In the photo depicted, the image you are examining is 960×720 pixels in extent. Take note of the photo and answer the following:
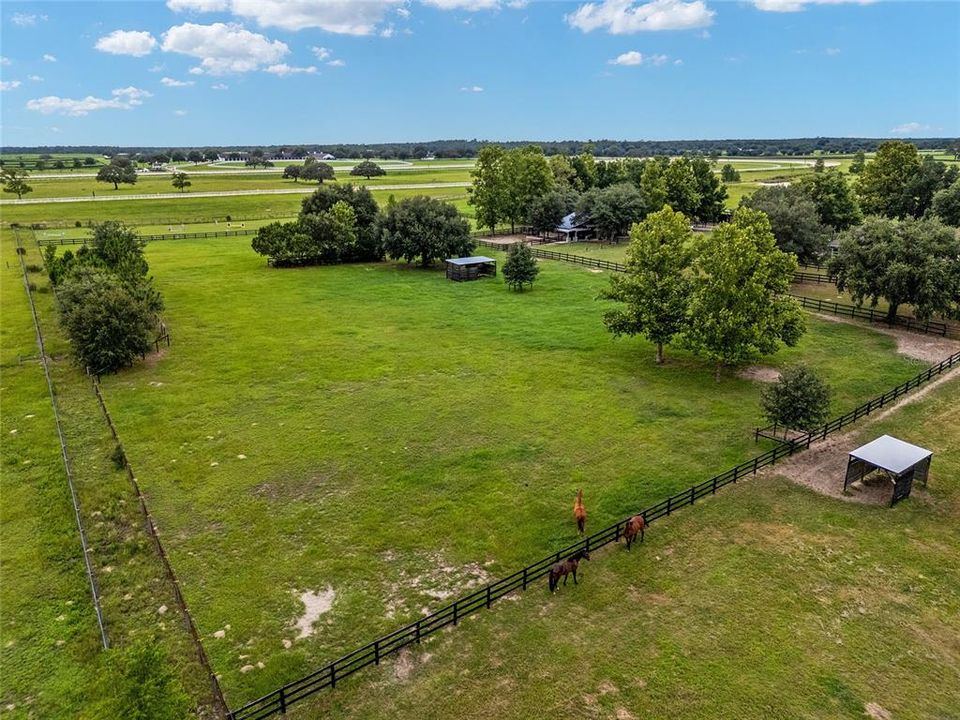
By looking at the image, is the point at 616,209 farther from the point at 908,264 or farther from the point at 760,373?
the point at 760,373

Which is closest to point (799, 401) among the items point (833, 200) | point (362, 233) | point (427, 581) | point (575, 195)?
point (427, 581)

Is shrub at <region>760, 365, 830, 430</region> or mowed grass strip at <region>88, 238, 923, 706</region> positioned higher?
shrub at <region>760, 365, 830, 430</region>

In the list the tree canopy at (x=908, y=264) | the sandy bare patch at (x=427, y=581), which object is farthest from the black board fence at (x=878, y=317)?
the sandy bare patch at (x=427, y=581)

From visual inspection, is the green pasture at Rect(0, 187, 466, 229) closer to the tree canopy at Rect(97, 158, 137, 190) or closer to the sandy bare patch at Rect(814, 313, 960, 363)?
the tree canopy at Rect(97, 158, 137, 190)

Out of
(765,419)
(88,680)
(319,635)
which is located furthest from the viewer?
(765,419)

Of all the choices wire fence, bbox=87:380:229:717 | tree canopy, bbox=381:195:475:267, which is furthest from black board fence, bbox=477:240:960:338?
wire fence, bbox=87:380:229:717

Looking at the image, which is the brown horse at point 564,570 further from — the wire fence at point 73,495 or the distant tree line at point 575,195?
the distant tree line at point 575,195

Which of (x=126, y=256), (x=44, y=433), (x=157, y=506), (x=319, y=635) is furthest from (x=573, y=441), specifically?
(x=126, y=256)

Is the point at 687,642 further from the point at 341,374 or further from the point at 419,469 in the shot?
the point at 341,374
